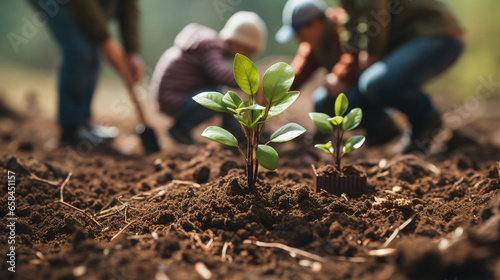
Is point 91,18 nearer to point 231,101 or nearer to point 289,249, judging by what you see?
point 231,101

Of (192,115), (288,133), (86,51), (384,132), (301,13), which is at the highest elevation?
(301,13)

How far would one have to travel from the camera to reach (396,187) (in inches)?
55.3

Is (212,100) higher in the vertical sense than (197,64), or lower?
higher

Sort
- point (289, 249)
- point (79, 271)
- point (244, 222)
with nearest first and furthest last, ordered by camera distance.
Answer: point (79, 271)
point (289, 249)
point (244, 222)

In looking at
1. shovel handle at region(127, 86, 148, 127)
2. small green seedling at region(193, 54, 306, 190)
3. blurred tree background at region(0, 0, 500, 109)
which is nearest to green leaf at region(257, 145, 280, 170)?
small green seedling at region(193, 54, 306, 190)

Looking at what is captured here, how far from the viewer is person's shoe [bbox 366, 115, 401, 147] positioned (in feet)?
8.47

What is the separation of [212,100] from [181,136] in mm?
1515

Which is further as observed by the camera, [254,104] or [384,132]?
[384,132]

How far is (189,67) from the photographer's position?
253 centimetres

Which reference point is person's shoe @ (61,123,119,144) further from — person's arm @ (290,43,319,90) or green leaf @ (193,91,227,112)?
green leaf @ (193,91,227,112)

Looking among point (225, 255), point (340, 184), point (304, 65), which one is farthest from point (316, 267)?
point (304, 65)

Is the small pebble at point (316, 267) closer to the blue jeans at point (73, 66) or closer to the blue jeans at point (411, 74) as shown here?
the blue jeans at point (411, 74)

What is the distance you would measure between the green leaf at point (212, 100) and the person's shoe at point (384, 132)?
1.66 meters

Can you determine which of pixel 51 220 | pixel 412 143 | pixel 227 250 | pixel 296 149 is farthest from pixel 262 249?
pixel 412 143
